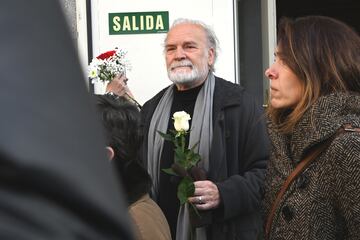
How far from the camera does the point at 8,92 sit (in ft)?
1.69

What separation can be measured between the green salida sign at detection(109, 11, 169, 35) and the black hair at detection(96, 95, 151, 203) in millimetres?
2995

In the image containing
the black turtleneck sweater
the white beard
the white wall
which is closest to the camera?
the black turtleneck sweater

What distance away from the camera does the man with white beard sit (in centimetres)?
293

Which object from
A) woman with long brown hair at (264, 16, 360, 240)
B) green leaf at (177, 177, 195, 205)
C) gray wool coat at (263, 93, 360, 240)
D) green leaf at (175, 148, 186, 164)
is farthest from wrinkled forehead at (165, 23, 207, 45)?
gray wool coat at (263, 93, 360, 240)

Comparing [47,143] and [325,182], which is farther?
[325,182]

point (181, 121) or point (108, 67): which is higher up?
point (108, 67)

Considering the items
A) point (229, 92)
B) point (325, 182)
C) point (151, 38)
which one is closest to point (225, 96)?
point (229, 92)

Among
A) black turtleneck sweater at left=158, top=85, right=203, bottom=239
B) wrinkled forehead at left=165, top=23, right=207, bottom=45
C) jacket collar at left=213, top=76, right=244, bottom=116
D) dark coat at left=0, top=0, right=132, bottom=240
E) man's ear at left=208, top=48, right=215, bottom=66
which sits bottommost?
black turtleneck sweater at left=158, top=85, right=203, bottom=239

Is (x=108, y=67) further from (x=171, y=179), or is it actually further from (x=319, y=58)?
(x=319, y=58)

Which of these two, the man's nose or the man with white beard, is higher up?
the man's nose

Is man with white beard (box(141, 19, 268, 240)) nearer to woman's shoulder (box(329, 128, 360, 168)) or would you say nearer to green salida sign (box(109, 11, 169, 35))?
woman's shoulder (box(329, 128, 360, 168))

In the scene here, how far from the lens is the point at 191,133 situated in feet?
10.0

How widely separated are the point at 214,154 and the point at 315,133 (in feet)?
3.41

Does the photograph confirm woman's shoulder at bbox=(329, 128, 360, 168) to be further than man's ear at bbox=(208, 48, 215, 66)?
No
